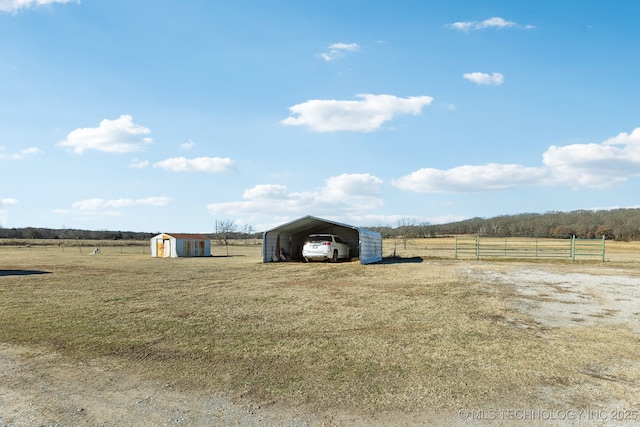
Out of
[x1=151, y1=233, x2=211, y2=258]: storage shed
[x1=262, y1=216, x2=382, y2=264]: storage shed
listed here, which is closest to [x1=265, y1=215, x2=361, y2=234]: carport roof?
[x1=262, y1=216, x2=382, y2=264]: storage shed

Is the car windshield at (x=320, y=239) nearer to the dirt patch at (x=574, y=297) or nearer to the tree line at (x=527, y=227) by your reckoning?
the dirt patch at (x=574, y=297)

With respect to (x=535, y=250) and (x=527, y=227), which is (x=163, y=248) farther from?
(x=527, y=227)

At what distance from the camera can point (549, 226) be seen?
10106 cm

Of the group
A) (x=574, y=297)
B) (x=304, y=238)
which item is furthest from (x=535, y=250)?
(x=574, y=297)

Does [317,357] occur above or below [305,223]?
below

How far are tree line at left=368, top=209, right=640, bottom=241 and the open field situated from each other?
205 feet

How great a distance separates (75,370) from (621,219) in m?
106

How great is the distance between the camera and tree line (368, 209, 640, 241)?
80.9 meters

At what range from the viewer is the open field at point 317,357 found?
193 inches

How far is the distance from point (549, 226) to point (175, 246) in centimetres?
8503

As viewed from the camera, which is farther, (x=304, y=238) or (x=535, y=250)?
(x=535, y=250)

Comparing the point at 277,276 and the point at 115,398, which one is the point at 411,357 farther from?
the point at 277,276

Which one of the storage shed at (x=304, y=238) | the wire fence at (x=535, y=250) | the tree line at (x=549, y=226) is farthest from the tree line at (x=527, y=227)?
the storage shed at (x=304, y=238)

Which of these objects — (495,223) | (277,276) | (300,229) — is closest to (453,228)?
(495,223)
